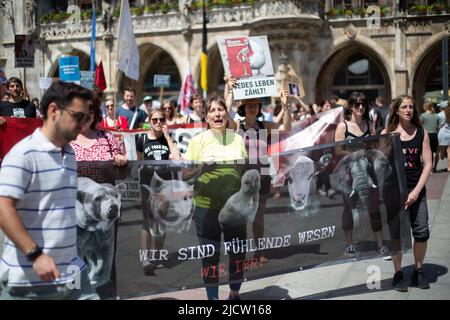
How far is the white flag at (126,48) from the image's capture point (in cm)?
1037

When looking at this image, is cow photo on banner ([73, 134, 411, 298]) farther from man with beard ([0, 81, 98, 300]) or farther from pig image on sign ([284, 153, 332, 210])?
man with beard ([0, 81, 98, 300])

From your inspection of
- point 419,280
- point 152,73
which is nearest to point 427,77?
point 152,73

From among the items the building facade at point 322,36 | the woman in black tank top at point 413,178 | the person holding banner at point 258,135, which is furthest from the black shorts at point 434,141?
the building facade at point 322,36

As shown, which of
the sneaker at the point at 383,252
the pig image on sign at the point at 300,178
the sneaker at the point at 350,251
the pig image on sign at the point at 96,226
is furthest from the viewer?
the sneaker at the point at 383,252

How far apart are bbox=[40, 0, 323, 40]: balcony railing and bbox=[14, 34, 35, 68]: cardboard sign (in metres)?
13.1

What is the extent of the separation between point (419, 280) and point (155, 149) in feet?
10.2

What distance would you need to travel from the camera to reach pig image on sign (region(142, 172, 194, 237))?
4289 mm

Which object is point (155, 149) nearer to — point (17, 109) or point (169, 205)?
point (169, 205)

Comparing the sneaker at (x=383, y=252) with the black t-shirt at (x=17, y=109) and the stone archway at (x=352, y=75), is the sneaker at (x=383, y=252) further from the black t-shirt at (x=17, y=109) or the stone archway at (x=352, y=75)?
the stone archway at (x=352, y=75)

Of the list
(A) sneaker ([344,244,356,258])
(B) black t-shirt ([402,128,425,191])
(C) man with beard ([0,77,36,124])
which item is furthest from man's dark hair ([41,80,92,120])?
(C) man with beard ([0,77,36,124])

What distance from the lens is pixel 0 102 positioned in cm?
782

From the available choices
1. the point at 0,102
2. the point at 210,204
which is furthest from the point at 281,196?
the point at 0,102

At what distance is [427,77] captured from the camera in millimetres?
25094

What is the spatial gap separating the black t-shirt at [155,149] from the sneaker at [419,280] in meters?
2.91
